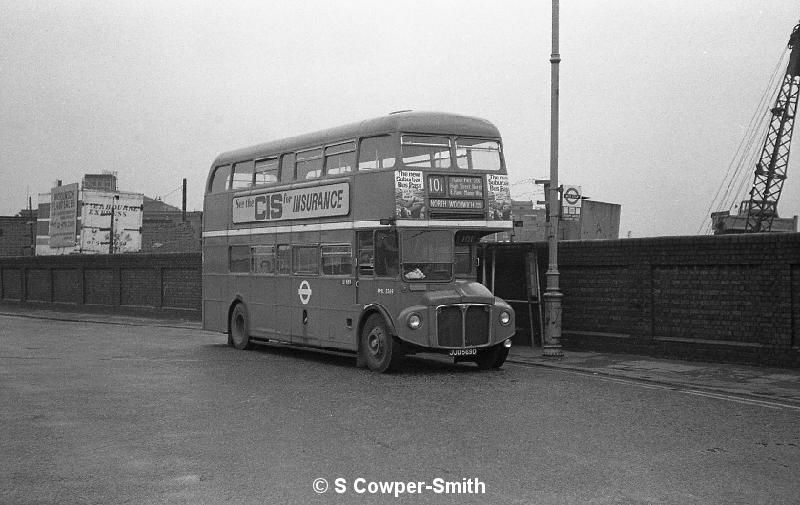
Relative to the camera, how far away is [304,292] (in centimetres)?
1733

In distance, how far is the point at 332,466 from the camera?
7.55m

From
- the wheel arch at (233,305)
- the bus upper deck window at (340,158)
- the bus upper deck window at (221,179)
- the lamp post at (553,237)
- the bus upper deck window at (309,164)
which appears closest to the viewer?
the bus upper deck window at (340,158)

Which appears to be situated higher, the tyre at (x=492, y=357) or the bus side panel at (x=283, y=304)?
the bus side panel at (x=283, y=304)

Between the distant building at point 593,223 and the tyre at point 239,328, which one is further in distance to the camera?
the distant building at point 593,223

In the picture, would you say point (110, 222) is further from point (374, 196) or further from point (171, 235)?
point (374, 196)

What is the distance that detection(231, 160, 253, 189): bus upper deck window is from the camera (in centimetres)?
1898

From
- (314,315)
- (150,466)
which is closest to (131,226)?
(314,315)

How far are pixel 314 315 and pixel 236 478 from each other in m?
9.85

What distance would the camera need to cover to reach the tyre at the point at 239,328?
64.0 feet

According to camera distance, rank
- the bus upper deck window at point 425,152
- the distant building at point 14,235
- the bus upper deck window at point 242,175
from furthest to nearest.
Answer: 1. the distant building at point 14,235
2. the bus upper deck window at point 242,175
3. the bus upper deck window at point 425,152

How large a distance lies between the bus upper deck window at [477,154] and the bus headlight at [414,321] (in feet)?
8.32

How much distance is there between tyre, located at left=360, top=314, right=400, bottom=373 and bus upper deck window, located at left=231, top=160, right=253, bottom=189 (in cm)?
519

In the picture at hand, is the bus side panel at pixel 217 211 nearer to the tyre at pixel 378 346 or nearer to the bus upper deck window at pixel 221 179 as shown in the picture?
the bus upper deck window at pixel 221 179

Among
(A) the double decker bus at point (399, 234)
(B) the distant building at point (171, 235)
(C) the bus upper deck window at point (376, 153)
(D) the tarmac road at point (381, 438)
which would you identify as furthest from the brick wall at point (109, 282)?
(B) the distant building at point (171, 235)
